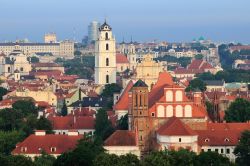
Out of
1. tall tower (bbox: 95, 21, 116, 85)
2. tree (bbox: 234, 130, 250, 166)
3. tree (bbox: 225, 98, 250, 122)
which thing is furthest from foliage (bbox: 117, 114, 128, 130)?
tall tower (bbox: 95, 21, 116, 85)

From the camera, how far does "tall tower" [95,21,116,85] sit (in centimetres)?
9394

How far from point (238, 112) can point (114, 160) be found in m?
17.7

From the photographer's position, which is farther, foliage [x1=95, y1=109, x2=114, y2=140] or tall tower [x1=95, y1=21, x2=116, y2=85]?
tall tower [x1=95, y1=21, x2=116, y2=85]

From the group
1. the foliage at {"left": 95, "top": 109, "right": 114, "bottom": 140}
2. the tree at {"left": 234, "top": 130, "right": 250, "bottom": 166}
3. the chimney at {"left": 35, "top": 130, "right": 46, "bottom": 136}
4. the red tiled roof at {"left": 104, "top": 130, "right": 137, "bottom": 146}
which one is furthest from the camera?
the foliage at {"left": 95, "top": 109, "right": 114, "bottom": 140}

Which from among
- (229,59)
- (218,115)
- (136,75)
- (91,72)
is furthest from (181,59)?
(218,115)

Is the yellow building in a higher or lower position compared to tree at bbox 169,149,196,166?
higher

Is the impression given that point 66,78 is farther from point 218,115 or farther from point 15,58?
point 218,115

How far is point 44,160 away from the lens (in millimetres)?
46875

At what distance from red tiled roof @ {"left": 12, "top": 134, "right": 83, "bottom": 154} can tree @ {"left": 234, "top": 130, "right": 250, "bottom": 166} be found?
22.4 ft

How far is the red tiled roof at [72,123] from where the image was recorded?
63.1 metres

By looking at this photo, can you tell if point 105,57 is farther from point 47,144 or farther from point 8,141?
point 47,144

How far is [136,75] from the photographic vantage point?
246ft

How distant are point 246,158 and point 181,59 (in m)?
132

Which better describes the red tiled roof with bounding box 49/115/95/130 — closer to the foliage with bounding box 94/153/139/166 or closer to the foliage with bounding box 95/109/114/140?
the foliage with bounding box 95/109/114/140
